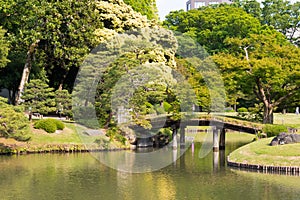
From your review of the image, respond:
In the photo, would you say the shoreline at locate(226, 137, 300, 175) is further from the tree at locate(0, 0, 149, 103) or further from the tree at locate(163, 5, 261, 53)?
the tree at locate(163, 5, 261, 53)

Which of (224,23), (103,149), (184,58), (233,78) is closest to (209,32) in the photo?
(224,23)

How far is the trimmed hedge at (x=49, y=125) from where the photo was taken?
38281 millimetres

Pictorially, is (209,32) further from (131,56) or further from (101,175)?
(101,175)

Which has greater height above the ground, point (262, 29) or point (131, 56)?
point (262, 29)

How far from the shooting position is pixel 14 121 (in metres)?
33.3

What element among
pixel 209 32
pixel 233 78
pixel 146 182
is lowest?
pixel 146 182

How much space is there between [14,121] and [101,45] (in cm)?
1160

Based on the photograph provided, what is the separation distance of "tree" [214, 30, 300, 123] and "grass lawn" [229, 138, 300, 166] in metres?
9.58

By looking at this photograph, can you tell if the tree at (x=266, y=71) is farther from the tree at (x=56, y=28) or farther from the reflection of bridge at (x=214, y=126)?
the tree at (x=56, y=28)

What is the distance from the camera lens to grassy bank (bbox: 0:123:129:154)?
3562cm

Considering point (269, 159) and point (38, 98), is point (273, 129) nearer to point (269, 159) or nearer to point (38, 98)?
point (269, 159)

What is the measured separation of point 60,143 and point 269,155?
1558 centimetres

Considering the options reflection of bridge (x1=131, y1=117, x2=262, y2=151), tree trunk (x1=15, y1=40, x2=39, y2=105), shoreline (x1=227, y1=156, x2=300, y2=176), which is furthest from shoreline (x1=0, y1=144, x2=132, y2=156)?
shoreline (x1=227, y1=156, x2=300, y2=176)

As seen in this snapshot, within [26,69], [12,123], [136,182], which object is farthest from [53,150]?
[136,182]
